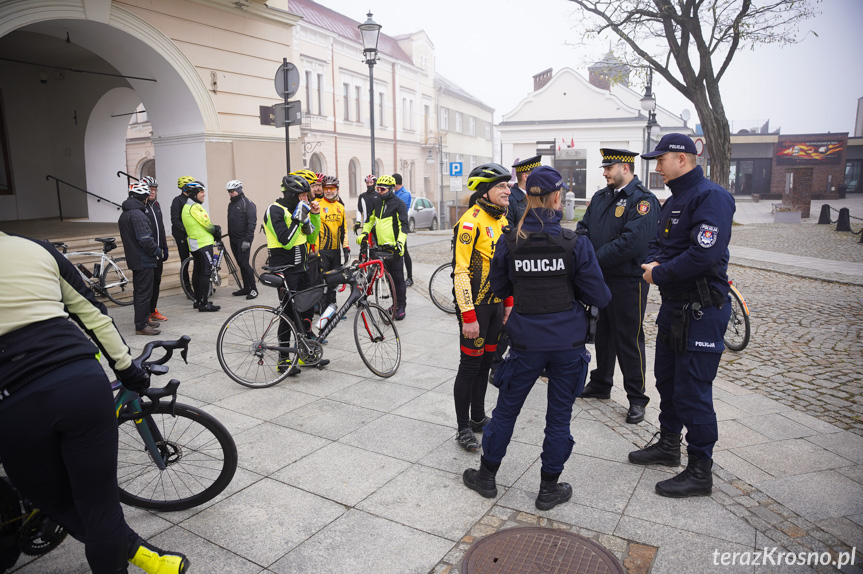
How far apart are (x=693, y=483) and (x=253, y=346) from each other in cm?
387

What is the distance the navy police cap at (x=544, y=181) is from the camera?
321 cm

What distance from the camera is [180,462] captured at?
341 centimetres

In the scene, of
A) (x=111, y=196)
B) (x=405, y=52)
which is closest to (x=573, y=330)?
(x=111, y=196)

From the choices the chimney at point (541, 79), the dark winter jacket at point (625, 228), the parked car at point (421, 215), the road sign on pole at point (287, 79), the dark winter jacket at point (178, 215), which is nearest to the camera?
→ the dark winter jacket at point (625, 228)

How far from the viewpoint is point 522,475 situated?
12.3 ft

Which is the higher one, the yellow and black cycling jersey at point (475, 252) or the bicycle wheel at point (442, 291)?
the yellow and black cycling jersey at point (475, 252)

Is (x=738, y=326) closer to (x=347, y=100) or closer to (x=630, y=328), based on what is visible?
(x=630, y=328)

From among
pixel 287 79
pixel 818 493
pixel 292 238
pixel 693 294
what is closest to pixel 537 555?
pixel 693 294

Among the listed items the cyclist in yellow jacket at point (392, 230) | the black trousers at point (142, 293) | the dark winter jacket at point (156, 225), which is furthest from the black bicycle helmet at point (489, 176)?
the dark winter jacket at point (156, 225)

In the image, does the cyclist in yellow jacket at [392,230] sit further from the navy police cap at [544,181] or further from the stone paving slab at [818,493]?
the stone paving slab at [818,493]

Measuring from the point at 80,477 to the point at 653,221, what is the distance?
4030 mm

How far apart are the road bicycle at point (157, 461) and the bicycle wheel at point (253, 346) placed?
173 centimetres

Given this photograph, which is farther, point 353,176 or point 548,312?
point 353,176

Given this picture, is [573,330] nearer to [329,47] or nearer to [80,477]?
[80,477]
